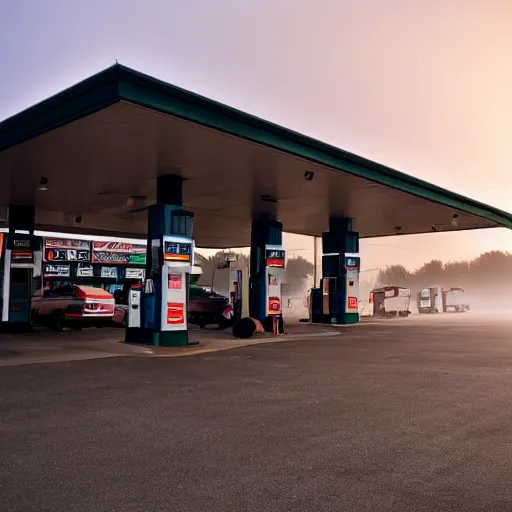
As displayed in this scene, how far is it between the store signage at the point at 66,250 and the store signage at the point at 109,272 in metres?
1.22

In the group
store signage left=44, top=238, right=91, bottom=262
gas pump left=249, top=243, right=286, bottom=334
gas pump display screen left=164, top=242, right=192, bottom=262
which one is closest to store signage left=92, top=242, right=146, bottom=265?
store signage left=44, top=238, right=91, bottom=262

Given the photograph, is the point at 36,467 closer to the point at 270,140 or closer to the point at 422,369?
the point at 422,369

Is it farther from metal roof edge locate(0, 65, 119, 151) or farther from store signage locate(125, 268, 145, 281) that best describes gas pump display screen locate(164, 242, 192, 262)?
store signage locate(125, 268, 145, 281)

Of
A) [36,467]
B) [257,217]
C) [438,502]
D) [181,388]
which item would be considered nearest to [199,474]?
[36,467]

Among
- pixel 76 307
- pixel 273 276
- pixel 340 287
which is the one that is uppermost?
pixel 273 276

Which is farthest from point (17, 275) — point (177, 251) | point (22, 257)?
point (177, 251)

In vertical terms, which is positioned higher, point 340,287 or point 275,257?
point 275,257

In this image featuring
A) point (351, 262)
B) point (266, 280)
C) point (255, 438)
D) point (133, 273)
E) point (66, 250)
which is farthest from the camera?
point (133, 273)

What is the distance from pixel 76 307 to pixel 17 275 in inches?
103

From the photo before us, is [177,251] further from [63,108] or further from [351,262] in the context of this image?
[351,262]

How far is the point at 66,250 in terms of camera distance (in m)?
36.5

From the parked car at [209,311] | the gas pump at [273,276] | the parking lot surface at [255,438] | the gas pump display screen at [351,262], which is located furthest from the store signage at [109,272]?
the parking lot surface at [255,438]

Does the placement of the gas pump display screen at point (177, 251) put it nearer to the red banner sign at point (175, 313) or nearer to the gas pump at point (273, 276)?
the red banner sign at point (175, 313)

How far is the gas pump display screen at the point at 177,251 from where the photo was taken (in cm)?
1684
